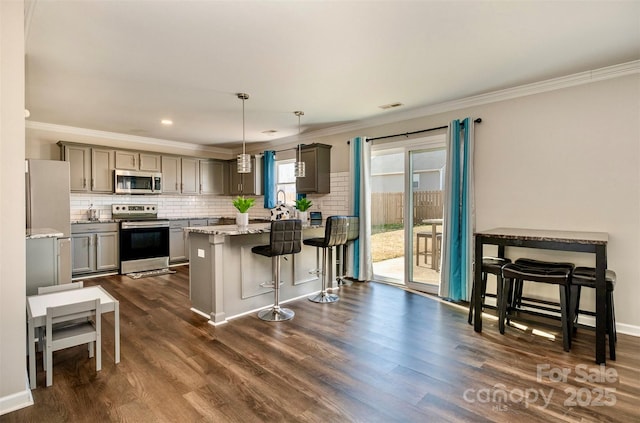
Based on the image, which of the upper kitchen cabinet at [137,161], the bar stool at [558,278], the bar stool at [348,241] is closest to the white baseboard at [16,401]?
the bar stool at [348,241]

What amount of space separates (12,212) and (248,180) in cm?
504

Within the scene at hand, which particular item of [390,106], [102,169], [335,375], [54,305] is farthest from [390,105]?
[102,169]

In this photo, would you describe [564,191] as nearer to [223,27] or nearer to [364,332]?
[364,332]

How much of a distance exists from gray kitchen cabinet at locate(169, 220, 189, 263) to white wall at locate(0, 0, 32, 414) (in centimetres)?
437

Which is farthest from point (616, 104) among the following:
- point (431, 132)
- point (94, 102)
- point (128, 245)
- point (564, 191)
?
point (128, 245)

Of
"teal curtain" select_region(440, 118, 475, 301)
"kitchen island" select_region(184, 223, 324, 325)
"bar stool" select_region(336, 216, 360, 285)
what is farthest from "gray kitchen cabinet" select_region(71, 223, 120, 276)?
"teal curtain" select_region(440, 118, 475, 301)

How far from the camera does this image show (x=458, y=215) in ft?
13.4

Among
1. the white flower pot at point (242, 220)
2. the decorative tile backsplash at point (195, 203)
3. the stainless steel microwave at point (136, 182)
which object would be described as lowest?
the white flower pot at point (242, 220)

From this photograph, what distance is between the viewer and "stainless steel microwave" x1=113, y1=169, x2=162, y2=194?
5785 millimetres

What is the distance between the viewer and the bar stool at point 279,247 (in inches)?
133

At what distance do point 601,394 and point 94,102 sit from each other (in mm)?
5809

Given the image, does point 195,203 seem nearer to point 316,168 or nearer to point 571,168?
point 316,168

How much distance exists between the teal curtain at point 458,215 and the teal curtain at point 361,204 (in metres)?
1.20

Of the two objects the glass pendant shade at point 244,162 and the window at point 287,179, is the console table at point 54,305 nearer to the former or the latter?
the glass pendant shade at point 244,162
